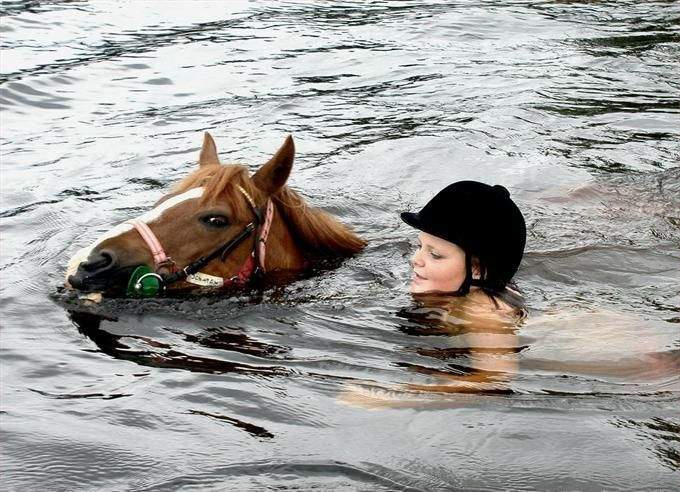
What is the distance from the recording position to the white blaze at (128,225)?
6.70 meters

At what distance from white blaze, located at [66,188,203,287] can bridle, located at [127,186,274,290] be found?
6cm

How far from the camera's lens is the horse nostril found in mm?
6609

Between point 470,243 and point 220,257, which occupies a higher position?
point 470,243

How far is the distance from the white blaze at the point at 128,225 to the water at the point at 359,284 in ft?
1.44

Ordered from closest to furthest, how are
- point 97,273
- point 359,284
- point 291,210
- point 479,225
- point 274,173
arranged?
point 97,273 → point 479,225 → point 274,173 → point 291,210 → point 359,284

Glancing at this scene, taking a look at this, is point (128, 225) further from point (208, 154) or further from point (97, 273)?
point (208, 154)

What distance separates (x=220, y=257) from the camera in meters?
7.12

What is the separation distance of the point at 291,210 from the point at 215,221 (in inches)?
26.1

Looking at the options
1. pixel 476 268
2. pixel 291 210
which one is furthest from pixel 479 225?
pixel 291 210

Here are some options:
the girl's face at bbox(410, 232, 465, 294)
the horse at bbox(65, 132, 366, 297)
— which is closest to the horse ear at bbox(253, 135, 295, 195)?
the horse at bbox(65, 132, 366, 297)

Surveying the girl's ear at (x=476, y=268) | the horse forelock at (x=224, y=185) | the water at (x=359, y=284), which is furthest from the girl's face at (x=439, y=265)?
the horse forelock at (x=224, y=185)

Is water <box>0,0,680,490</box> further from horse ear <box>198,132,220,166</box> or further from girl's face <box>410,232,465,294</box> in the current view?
horse ear <box>198,132,220,166</box>

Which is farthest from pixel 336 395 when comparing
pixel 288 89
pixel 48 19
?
pixel 48 19

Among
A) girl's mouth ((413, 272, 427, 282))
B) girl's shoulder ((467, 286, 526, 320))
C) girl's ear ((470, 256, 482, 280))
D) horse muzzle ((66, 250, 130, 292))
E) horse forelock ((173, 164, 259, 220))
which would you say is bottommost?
girl's shoulder ((467, 286, 526, 320))
